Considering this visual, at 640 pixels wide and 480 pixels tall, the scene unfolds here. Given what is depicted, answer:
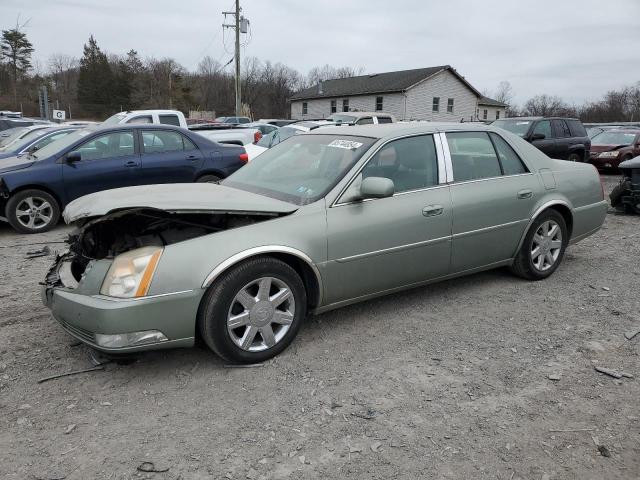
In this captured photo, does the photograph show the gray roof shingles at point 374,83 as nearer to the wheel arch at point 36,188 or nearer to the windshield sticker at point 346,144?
the wheel arch at point 36,188

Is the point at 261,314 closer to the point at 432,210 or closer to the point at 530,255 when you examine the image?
the point at 432,210

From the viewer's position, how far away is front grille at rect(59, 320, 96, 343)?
10.4 feet

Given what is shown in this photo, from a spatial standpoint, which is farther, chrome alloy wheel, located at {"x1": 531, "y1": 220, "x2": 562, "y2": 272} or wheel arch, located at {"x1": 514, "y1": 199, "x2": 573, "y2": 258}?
chrome alloy wheel, located at {"x1": 531, "y1": 220, "x2": 562, "y2": 272}

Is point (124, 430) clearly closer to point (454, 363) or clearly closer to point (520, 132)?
point (454, 363)

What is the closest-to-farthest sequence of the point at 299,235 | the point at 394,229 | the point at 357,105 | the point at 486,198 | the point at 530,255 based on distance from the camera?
the point at 299,235, the point at 394,229, the point at 486,198, the point at 530,255, the point at 357,105

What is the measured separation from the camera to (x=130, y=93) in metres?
58.3

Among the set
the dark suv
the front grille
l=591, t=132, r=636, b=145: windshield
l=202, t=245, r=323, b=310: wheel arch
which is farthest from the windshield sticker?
l=591, t=132, r=636, b=145: windshield

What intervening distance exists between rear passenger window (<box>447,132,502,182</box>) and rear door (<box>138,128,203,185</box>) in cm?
512

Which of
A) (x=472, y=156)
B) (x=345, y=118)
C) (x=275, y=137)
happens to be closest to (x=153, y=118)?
(x=275, y=137)

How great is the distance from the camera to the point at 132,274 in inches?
123

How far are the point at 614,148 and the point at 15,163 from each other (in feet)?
53.1

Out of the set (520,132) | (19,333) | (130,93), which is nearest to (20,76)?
(130,93)

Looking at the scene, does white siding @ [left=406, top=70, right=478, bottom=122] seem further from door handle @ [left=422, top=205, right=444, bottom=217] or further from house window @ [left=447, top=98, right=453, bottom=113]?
door handle @ [left=422, top=205, right=444, bottom=217]

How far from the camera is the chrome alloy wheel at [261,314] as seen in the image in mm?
3414
